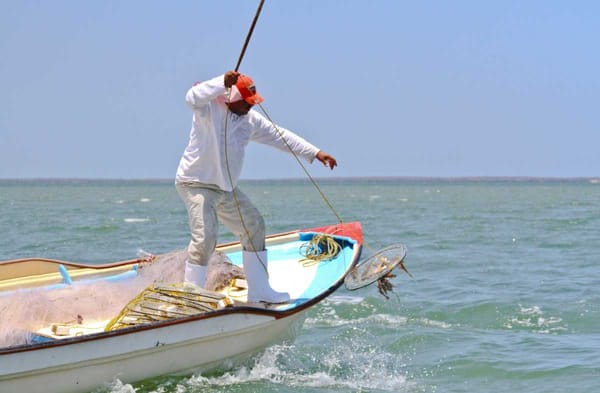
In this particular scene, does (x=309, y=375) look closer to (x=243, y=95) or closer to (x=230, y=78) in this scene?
(x=243, y=95)

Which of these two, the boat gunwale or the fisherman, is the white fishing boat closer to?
the boat gunwale

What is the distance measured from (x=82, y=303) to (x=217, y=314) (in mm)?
1317

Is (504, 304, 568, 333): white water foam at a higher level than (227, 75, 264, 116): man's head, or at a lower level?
lower

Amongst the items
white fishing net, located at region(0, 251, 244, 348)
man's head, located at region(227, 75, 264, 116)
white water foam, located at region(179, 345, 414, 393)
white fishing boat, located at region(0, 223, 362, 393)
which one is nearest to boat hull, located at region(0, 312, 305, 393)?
white fishing boat, located at region(0, 223, 362, 393)

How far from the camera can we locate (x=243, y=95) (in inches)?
279

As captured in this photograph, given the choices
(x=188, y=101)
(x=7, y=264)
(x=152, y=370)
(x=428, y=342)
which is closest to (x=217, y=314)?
(x=152, y=370)

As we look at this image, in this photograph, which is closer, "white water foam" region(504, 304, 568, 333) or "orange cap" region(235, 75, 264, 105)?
"orange cap" region(235, 75, 264, 105)

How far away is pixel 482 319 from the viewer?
1103cm

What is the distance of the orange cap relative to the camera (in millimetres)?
7055

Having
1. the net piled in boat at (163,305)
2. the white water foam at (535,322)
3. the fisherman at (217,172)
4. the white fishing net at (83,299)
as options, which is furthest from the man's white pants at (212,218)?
the white water foam at (535,322)

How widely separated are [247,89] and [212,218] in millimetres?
1023

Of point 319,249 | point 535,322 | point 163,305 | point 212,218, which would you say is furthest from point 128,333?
point 535,322

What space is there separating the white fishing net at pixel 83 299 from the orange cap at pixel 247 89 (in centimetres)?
187

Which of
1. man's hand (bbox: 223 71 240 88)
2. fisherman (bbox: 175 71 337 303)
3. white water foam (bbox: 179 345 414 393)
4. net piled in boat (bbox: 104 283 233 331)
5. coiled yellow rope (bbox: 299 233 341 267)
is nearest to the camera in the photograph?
man's hand (bbox: 223 71 240 88)
